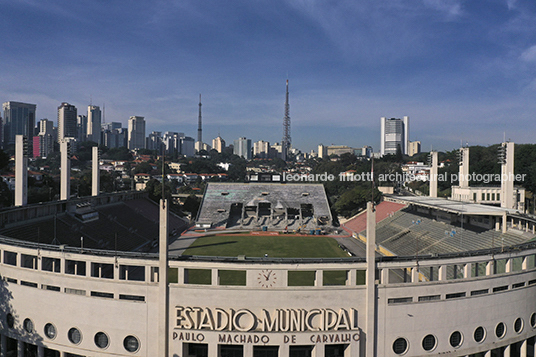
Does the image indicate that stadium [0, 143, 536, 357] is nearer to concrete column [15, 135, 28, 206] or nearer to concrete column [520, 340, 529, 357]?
concrete column [520, 340, 529, 357]

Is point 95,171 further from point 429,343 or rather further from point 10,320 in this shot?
point 429,343

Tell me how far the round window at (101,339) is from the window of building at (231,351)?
259 inches

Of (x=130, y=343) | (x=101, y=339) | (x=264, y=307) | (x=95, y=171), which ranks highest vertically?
(x=95, y=171)

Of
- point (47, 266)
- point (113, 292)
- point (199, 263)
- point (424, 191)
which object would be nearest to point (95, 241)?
point (47, 266)

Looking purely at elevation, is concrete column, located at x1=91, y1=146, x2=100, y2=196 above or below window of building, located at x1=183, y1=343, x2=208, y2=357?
above

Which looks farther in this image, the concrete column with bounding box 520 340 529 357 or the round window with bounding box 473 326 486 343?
the concrete column with bounding box 520 340 529 357

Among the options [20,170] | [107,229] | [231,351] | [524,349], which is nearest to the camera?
[231,351]

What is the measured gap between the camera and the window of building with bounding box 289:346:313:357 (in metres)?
19.3

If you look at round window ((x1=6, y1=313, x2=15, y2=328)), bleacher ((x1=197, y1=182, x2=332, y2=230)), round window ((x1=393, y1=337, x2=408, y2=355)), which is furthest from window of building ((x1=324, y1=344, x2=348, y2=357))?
bleacher ((x1=197, y1=182, x2=332, y2=230))

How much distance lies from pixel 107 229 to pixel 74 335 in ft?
92.6

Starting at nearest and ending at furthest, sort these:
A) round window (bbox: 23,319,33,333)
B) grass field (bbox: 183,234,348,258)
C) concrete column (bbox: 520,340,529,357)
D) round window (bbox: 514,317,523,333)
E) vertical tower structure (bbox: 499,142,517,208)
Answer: round window (bbox: 23,319,33,333) → round window (bbox: 514,317,523,333) → concrete column (bbox: 520,340,529,357) → vertical tower structure (bbox: 499,142,517,208) → grass field (bbox: 183,234,348,258)

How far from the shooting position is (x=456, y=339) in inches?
806

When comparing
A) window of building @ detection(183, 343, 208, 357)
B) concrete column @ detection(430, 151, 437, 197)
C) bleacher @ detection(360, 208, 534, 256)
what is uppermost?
concrete column @ detection(430, 151, 437, 197)

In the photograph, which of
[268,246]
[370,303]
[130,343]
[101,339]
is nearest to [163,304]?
[130,343]
